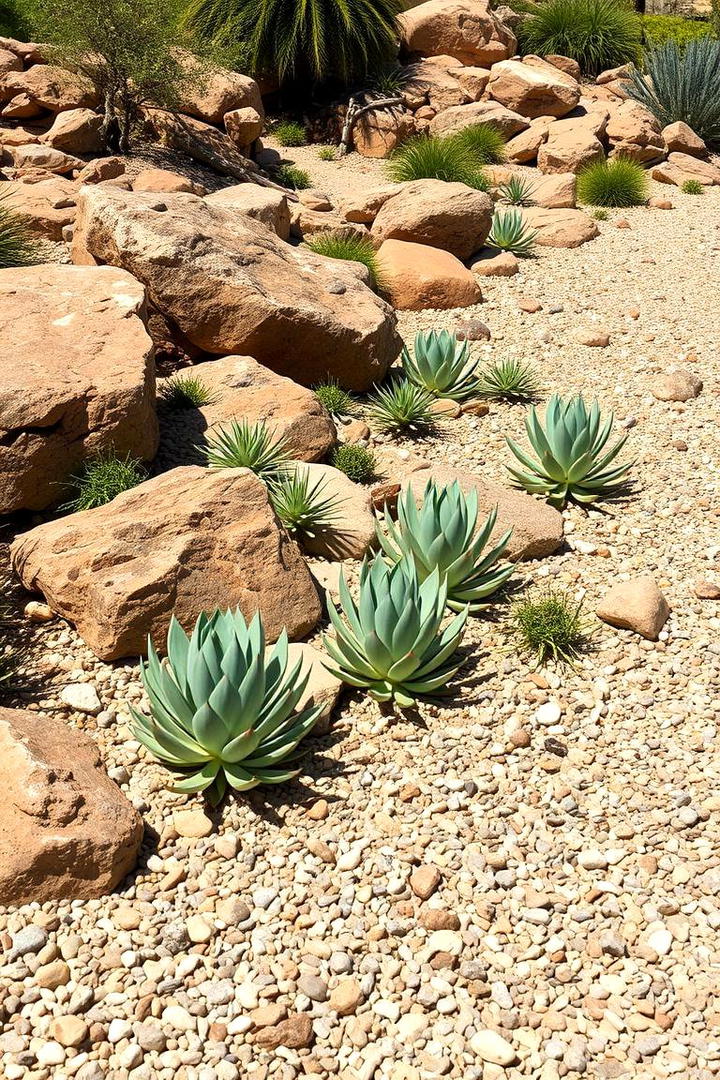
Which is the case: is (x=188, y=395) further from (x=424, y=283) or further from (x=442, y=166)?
(x=442, y=166)

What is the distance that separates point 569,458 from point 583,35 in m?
15.4

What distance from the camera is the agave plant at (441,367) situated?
7.25 m

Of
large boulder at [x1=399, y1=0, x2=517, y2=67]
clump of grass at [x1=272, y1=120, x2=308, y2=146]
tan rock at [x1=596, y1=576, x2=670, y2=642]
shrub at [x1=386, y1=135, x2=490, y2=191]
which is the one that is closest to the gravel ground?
tan rock at [x1=596, y1=576, x2=670, y2=642]

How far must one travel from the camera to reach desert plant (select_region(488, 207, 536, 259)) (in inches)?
398

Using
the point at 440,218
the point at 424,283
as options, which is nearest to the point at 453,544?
the point at 424,283

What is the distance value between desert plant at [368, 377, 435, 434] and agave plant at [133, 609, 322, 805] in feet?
10.9

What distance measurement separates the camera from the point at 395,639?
400cm

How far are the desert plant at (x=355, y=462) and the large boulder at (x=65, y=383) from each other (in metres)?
1.23

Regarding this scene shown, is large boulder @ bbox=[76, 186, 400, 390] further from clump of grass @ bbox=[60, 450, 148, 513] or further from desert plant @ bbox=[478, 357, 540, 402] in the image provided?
clump of grass @ bbox=[60, 450, 148, 513]

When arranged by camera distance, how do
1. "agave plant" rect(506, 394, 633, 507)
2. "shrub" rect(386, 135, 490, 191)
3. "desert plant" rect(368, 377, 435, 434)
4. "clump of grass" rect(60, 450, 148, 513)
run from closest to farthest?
"clump of grass" rect(60, 450, 148, 513)
"agave plant" rect(506, 394, 633, 507)
"desert plant" rect(368, 377, 435, 434)
"shrub" rect(386, 135, 490, 191)

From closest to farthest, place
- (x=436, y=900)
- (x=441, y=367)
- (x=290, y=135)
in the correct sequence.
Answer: (x=436, y=900) < (x=441, y=367) < (x=290, y=135)

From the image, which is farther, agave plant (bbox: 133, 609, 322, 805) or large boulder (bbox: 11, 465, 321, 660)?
large boulder (bbox: 11, 465, 321, 660)

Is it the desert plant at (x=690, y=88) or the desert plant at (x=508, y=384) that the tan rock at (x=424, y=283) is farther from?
the desert plant at (x=690, y=88)

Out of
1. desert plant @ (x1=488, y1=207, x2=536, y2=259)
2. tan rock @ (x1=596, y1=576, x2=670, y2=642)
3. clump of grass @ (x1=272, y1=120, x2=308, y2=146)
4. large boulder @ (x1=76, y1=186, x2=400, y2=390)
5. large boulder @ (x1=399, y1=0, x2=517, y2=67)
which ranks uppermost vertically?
large boulder @ (x1=399, y1=0, x2=517, y2=67)
